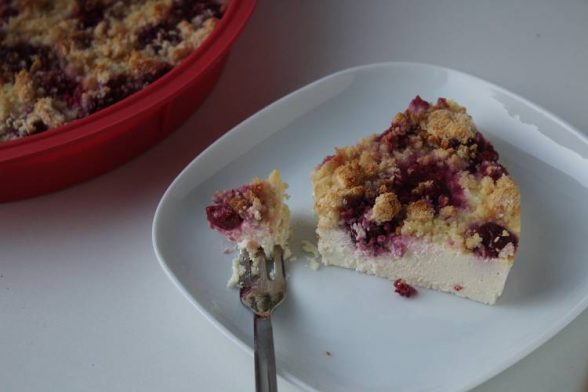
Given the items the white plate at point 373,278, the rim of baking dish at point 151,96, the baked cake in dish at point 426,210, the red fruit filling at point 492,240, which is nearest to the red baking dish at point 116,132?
the rim of baking dish at point 151,96

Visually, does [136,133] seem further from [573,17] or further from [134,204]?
[573,17]

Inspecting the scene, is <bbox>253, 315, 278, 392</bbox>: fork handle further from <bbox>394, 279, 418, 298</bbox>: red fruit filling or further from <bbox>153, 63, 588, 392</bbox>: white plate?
<bbox>394, 279, 418, 298</bbox>: red fruit filling

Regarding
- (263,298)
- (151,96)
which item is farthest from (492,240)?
(151,96)

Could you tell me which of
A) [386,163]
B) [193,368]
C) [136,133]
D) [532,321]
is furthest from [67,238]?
[532,321]

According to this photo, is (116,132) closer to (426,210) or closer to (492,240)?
(426,210)

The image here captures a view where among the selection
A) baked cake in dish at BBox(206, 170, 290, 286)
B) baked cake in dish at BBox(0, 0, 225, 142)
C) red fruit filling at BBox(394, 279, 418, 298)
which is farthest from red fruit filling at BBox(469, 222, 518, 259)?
baked cake in dish at BBox(0, 0, 225, 142)
